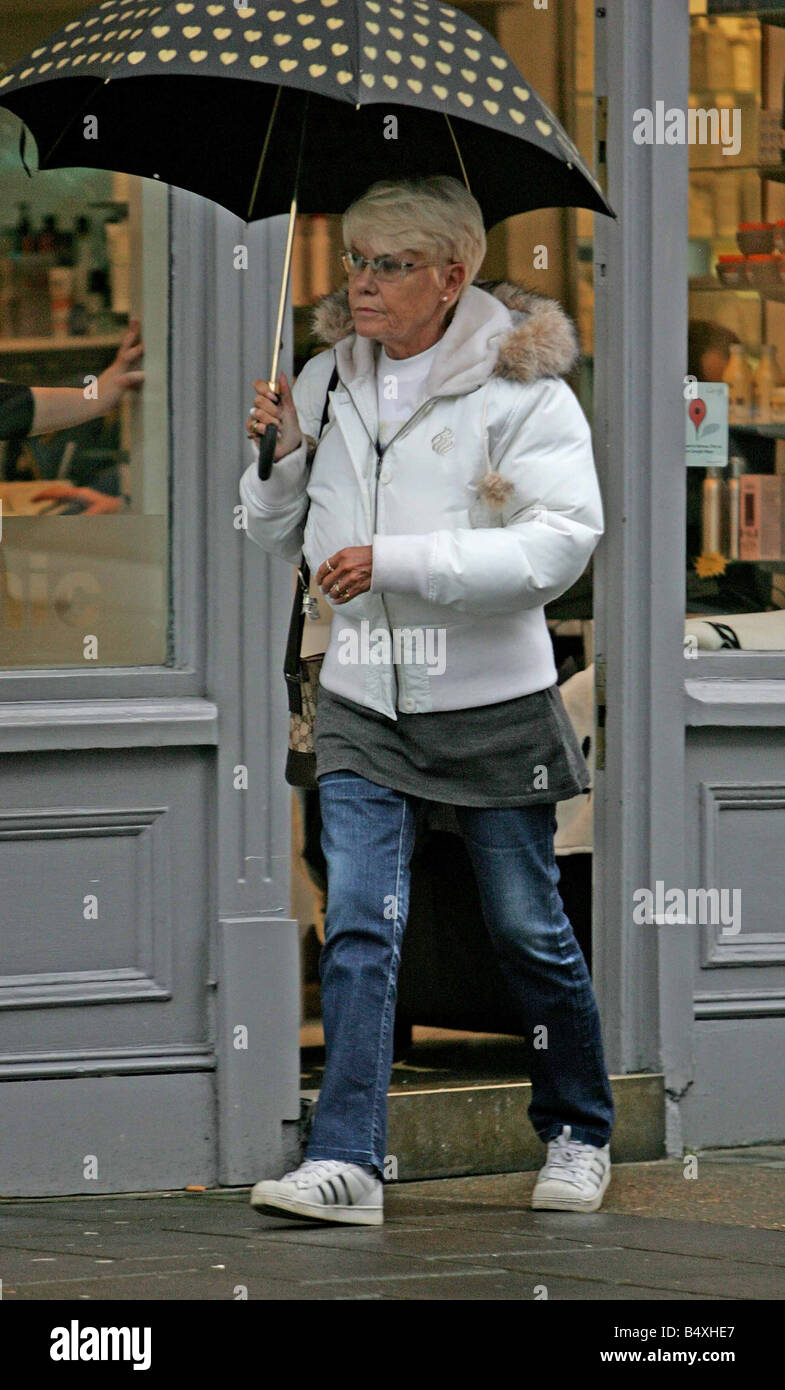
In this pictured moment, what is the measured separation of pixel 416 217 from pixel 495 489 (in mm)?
580

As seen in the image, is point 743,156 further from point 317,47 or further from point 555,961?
point 555,961

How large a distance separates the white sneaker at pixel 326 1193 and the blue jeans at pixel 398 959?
3cm

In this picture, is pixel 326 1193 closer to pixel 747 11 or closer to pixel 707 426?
pixel 707 426

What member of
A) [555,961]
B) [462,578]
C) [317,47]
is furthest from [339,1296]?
[317,47]

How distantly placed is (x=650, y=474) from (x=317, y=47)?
5.54 ft

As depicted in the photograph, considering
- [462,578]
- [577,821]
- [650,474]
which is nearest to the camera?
[462,578]

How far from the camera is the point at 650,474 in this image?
16.9 feet

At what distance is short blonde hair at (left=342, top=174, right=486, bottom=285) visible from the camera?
13.9ft

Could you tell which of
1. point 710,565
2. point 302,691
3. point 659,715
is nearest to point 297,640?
point 302,691

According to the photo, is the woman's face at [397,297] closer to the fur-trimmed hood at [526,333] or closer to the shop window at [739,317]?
the fur-trimmed hood at [526,333]

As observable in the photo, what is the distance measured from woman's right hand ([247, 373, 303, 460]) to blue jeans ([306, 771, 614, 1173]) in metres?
0.68

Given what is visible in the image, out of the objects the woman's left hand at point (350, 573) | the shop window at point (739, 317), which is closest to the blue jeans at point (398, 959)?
the woman's left hand at point (350, 573)

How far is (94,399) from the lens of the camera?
4875mm

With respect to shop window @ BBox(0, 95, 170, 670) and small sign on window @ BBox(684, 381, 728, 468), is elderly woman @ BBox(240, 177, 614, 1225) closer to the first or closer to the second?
shop window @ BBox(0, 95, 170, 670)
